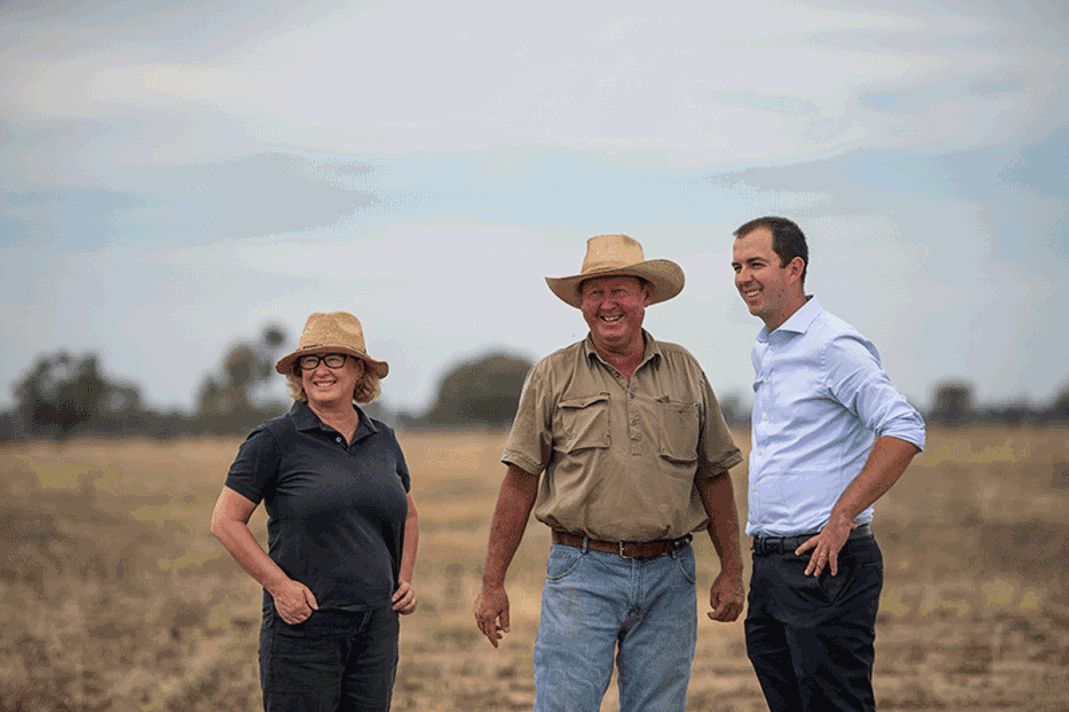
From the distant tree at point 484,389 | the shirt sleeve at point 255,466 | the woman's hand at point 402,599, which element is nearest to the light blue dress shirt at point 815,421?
the woman's hand at point 402,599

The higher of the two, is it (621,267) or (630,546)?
(621,267)

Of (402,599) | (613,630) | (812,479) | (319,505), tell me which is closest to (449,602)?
(402,599)

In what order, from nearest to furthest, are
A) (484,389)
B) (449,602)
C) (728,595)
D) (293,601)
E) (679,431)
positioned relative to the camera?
1. (293,601)
2. (679,431)
3. (728,595)
4. (449,602)
5. (484,389)

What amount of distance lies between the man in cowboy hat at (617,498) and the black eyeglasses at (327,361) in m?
0.70

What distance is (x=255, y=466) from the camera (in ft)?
11.8

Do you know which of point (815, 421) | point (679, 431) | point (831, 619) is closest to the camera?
point (831, 619)

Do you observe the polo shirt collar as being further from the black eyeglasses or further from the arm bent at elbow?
the arm bent at elbow

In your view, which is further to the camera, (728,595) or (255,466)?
(728,595)

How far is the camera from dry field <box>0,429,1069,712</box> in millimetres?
7574

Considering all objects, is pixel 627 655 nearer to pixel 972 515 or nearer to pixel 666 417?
pixel 666 417

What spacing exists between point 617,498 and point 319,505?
1078mm

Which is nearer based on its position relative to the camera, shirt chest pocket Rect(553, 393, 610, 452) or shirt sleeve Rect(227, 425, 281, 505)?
shirt sleeve Rect(227, 425, 281, 505)

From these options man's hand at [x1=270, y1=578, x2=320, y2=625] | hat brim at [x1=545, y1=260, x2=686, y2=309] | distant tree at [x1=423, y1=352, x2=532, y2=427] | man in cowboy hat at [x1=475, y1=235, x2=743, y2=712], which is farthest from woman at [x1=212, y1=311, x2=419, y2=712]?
distant tree at [x1=423, y1=352, x2=532, y2=427]

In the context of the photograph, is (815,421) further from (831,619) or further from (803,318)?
(831,619)
